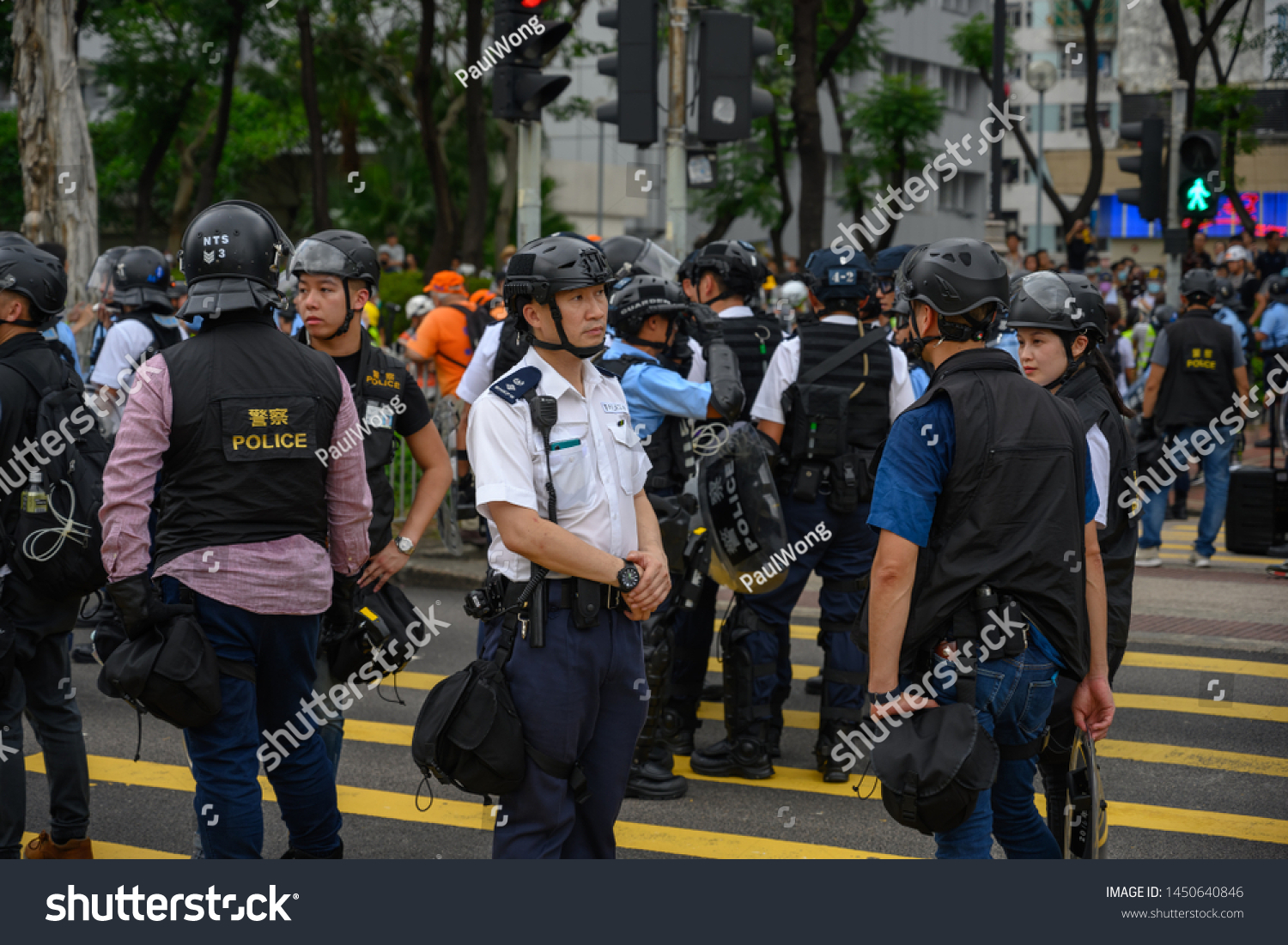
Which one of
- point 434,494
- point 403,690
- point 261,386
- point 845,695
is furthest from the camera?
point 403,690

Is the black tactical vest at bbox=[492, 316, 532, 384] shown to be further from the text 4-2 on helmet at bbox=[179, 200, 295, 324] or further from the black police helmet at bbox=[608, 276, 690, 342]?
the text 4-2 on helmet at bbox=[179, 200, 295, 324]

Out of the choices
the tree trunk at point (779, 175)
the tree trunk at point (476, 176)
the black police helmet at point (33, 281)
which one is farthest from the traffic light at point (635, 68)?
the tree trunk at point (779, 175)

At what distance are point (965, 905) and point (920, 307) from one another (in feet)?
4.86

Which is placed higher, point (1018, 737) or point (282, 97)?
point (282, 97)

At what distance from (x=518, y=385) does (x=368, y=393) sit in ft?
4.47

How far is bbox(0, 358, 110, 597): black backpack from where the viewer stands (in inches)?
178

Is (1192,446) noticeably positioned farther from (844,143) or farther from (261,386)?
(844,143)

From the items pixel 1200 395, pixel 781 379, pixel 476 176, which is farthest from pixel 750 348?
pixel 476 176

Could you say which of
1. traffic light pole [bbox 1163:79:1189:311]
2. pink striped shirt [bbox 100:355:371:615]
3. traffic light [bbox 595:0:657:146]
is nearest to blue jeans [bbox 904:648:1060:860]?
pink striped shirt [bbox 100:355:371:615]

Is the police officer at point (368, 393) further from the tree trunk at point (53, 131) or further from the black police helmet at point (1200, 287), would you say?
the tree trunk at point (53, 131)

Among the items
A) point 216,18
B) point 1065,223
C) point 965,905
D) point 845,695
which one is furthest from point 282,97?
point 965,905

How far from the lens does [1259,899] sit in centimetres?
358

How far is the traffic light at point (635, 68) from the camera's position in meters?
10.3

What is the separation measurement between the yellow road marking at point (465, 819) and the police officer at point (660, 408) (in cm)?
45
